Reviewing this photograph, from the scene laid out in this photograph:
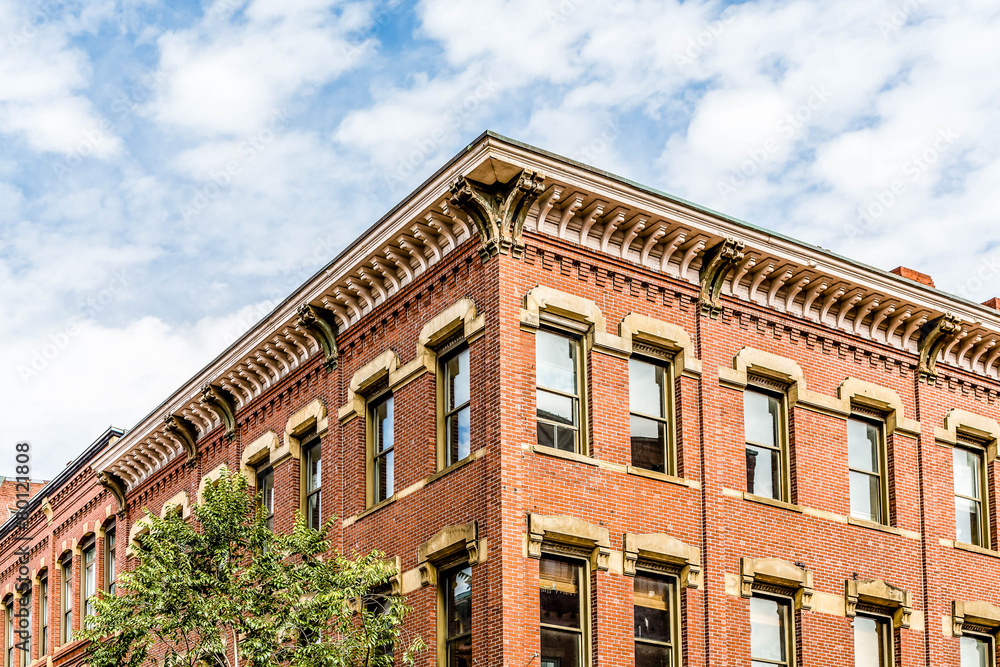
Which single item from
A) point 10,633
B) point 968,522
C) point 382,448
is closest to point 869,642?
point 968,522

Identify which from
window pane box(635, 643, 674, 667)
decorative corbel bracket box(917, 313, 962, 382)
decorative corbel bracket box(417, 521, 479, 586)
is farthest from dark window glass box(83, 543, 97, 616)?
decorative corbel bracket box(917, 313, 962, 382)

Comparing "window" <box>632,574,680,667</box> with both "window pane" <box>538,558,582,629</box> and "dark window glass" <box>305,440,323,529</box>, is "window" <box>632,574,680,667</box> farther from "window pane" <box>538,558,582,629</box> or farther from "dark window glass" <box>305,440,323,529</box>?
"dark window glass" <box>305,440,323,529</box>

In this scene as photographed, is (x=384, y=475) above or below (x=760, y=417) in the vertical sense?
below

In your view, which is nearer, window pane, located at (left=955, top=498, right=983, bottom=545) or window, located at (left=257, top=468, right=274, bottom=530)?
window pane, located at (left=955, top=498, right=983, bottom=545)

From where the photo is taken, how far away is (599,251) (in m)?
22.0

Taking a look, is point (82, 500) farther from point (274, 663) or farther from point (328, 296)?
point (274, 663)

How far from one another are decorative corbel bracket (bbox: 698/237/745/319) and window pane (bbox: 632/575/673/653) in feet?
15.2

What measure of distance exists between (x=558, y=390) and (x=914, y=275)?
9594 millimetres

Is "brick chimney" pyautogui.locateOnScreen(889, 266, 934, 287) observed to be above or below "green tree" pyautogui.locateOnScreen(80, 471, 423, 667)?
above

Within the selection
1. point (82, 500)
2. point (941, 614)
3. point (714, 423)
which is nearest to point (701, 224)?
point (714, 423)

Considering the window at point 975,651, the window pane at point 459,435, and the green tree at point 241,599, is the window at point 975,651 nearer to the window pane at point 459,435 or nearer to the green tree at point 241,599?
the window pane at point 459,435

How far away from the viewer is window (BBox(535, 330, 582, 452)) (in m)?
20.8

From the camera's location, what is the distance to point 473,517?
20.3 metres

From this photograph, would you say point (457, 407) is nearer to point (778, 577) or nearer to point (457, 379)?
point (457, 379)
